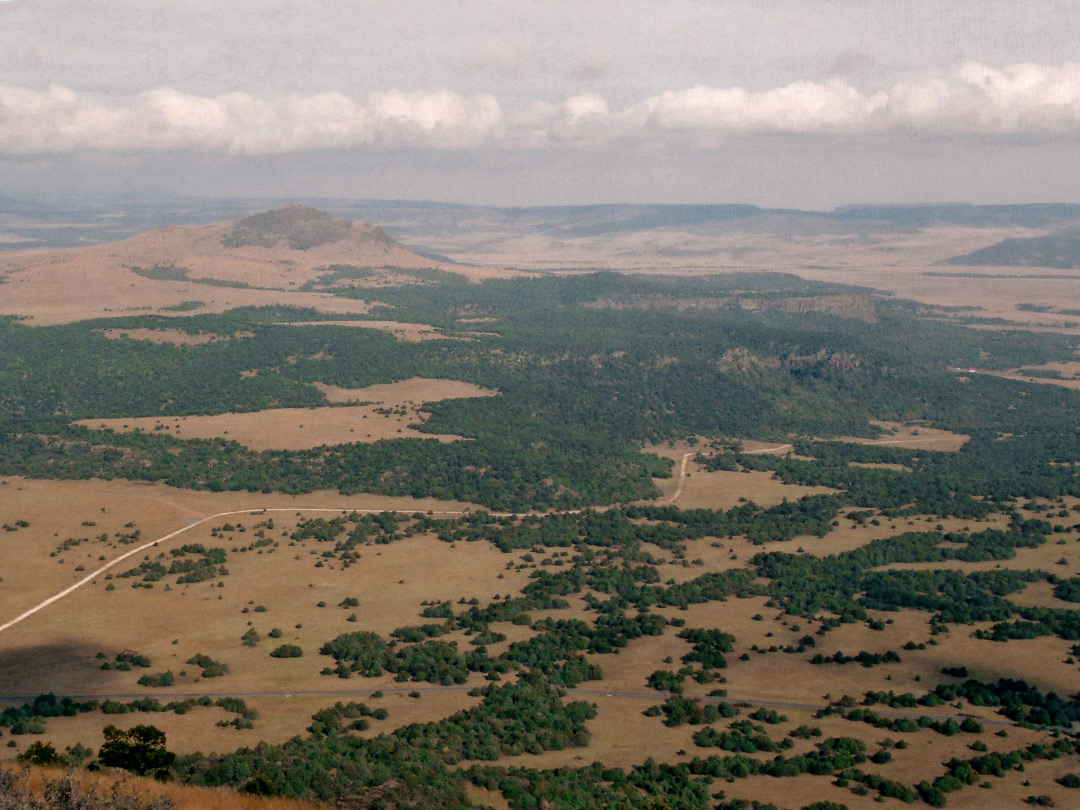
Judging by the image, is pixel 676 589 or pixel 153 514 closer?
pixel 676 589

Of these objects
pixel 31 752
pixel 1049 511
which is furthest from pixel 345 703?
pixel 1049 511

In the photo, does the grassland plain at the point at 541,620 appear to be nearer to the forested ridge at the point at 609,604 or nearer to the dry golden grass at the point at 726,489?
the forested ridge at the point at 609,604

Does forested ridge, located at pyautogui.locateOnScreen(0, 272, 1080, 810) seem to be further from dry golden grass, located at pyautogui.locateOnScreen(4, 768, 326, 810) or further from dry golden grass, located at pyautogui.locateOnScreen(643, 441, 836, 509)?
dry golden grass, located at pyautogui.locateOnScreen(4, 768, 326, 810)

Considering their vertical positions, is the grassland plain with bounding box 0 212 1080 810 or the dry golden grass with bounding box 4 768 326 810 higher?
the dry golden grass with bounding box 4 768 326 810

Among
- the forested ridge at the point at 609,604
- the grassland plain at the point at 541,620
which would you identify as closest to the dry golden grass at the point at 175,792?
the grassland plain at the point at 541,620

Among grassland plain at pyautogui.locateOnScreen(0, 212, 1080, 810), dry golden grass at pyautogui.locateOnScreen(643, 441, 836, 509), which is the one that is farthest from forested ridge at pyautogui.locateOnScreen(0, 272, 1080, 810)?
dry golden grass at pyautogui.locateOnScreen(643, 441, 836, 509)

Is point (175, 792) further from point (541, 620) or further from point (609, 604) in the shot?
point (609, 604)

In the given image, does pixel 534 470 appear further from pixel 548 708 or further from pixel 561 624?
pixel 548 708

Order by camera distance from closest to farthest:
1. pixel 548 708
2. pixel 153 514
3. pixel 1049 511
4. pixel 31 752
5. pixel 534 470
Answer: pixel 31 752
pixel 548 708
pixel 153 514
pixel 1049 511
pixel 534 470

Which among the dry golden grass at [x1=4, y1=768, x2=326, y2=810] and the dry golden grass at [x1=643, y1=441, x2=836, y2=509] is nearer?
the dry golden grass at [x1=4, y1=768, x2=326, y2=810]
